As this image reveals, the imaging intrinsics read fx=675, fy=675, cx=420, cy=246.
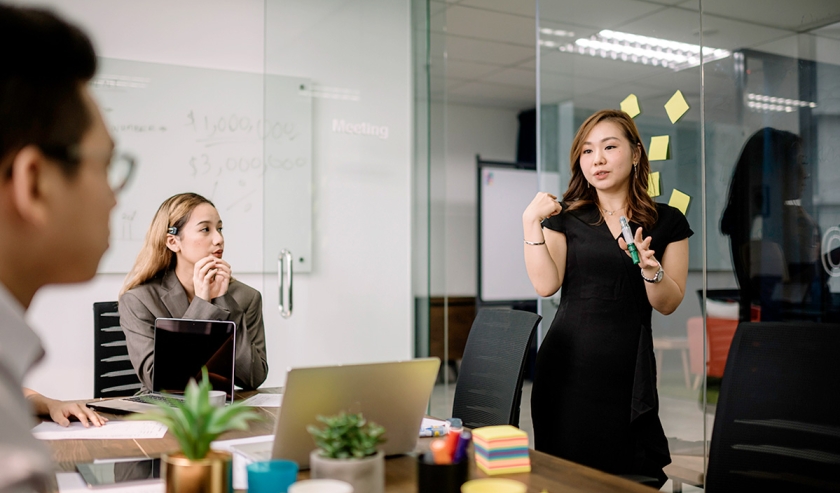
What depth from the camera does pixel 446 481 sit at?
106 centimetres

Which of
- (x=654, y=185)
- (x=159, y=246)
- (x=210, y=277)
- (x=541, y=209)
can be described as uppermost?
(x=654, y=185)

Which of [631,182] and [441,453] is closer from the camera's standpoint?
[441,453]

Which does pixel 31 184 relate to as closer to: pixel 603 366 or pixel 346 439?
pixel 346 439

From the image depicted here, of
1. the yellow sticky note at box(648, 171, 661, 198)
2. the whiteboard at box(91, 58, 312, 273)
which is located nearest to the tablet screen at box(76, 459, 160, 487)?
the yellow sticky note at box(648, 171, 661, 198)

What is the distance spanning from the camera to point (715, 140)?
2809mm

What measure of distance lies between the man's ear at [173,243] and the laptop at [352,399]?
1.30 m

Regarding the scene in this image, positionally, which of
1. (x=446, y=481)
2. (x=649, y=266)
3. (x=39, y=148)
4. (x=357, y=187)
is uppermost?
(x=357, y=187)

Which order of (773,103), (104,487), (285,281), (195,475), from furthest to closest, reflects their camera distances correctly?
(285,281), (773,103), (104,487), (195,475)

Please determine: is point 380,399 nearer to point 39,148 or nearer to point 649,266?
point 39,148

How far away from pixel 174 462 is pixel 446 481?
0.41 meters

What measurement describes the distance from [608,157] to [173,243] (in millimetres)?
1600

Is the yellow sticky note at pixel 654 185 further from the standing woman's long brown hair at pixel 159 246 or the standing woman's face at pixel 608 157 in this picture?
the standing woman's long brown hair at pixel 159 246

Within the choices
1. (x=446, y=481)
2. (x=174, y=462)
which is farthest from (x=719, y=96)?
(x=174, y=462)

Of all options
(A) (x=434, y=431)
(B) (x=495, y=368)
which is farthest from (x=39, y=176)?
(B) (x=495, y=368)
